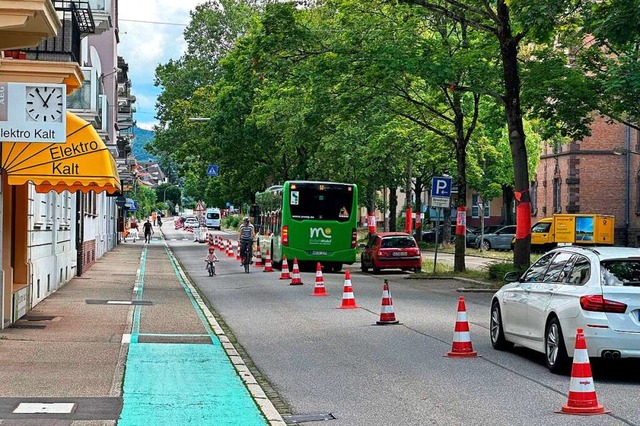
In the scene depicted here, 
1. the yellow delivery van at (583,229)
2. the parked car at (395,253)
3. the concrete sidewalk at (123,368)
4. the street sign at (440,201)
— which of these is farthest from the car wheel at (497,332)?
the yellow delivery van at (583,229)

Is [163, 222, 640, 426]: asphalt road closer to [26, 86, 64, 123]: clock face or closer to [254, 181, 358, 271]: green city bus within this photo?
[26, 86, 64, 123]: clock face

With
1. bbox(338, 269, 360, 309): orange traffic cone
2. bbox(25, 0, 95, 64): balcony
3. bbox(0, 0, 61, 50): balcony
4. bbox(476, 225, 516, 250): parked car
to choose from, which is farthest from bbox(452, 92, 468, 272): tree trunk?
bbox(476, 225, 516, 250): parked car

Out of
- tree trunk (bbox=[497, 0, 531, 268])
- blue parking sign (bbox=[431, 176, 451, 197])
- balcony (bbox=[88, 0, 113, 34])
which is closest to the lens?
balcony (bbox=[88, 0, 113, 34])

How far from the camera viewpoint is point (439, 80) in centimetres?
2906

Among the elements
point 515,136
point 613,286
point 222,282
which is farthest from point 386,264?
point 613,286

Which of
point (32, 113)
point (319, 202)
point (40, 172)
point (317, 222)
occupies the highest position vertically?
point (32, 113)

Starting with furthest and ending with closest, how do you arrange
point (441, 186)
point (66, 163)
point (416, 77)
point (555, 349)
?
point (441, 186) < point (416, 77) < point (66, 163) < point (555, 349)

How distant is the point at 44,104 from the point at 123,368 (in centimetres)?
445

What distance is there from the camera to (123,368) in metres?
12.6

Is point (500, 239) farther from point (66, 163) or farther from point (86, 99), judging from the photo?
point (66, 163)

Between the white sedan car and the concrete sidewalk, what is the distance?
335 cm

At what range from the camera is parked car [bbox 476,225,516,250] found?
63844 mm

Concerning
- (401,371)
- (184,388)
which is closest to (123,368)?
(184,388)

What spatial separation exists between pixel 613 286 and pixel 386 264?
83.9 ft
